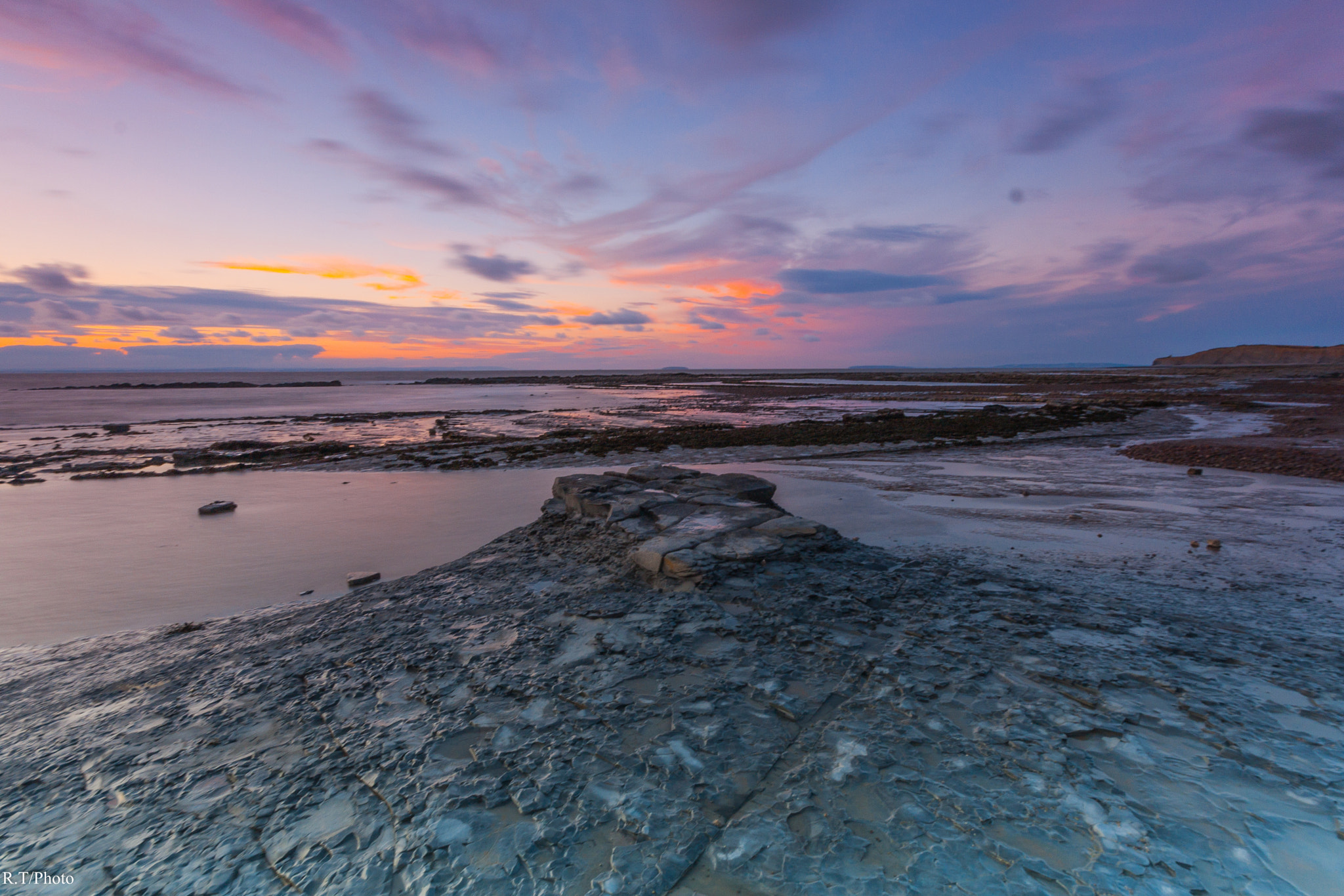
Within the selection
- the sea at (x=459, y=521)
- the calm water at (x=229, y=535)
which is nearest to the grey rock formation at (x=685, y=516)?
the sea at (x=459, y=521)

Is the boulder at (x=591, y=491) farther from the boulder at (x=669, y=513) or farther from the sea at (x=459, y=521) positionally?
the sea at (x=459, y=521)

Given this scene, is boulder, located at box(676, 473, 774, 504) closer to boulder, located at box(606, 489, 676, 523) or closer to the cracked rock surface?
boulder, located at box(606, 489, 676, 523)

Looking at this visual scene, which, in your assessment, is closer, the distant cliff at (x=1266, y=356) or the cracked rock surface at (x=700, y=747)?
the cracked rock surface at (x=700, y=747)

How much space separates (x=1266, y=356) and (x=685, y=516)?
565 ft

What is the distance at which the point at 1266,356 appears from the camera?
397ft

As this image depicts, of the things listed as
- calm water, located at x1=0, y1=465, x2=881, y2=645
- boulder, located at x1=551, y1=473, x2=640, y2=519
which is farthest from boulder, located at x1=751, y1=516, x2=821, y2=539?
boulder, located at x1=551, y1=473, x2=640, y2=519

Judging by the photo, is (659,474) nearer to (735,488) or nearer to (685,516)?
(735,488)

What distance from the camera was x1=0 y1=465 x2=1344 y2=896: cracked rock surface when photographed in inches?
99.4

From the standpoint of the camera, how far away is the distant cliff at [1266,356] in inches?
3984

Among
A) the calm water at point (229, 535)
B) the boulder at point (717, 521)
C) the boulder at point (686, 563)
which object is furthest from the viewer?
the boulder at point (717, 521)

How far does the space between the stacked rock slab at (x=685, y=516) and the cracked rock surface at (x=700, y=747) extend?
0.44 m

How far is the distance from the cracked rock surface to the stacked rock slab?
1.45 ft

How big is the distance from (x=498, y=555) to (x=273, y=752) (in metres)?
3.93

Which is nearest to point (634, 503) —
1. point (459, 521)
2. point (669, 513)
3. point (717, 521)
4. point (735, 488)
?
point (669, 513)
